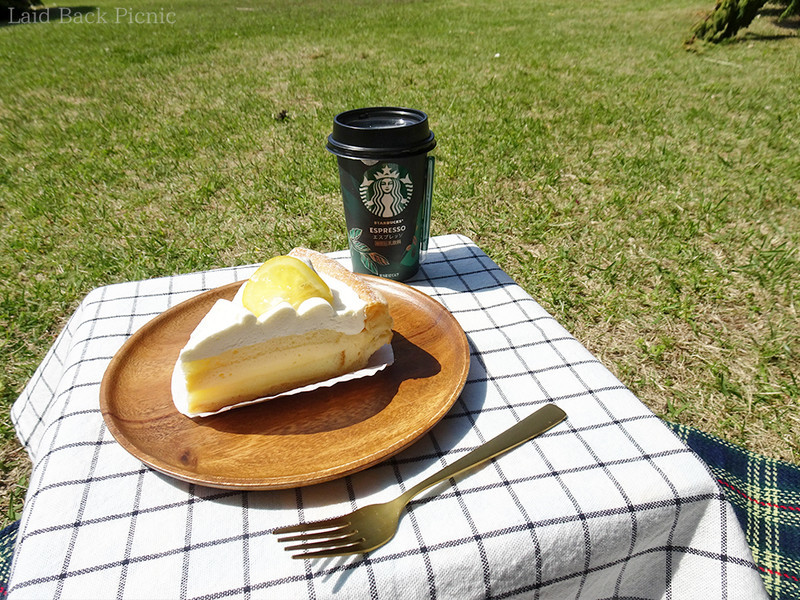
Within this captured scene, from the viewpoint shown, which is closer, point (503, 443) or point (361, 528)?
point (361, 528)

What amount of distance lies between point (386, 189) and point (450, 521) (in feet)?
3.27

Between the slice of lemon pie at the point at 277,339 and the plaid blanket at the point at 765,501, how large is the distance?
Result: 45.1 inches

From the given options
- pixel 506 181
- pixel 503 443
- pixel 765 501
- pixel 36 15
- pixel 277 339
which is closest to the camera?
pixel 503 443

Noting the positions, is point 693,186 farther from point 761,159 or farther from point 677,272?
point 677,272

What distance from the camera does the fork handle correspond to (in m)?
1.06

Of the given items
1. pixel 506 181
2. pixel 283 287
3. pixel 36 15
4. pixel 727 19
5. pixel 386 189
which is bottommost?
pixel 506 181

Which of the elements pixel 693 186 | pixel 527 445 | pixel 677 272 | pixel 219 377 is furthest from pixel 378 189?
pixel 693 186

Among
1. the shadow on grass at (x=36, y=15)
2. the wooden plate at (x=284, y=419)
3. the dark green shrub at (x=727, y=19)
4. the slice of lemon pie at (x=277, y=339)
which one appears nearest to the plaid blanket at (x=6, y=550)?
the wooden plate at (x=284, y=419)

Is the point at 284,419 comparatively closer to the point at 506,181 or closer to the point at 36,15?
the point at 506,181

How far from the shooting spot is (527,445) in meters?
1.17

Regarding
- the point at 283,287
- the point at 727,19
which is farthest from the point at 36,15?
the point at 283,287

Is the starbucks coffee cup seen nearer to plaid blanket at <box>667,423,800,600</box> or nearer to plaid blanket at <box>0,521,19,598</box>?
plaid blanket at <box>667,423,800,600</box>

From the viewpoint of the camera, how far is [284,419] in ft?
3.94

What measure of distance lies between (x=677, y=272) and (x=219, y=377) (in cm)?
311
